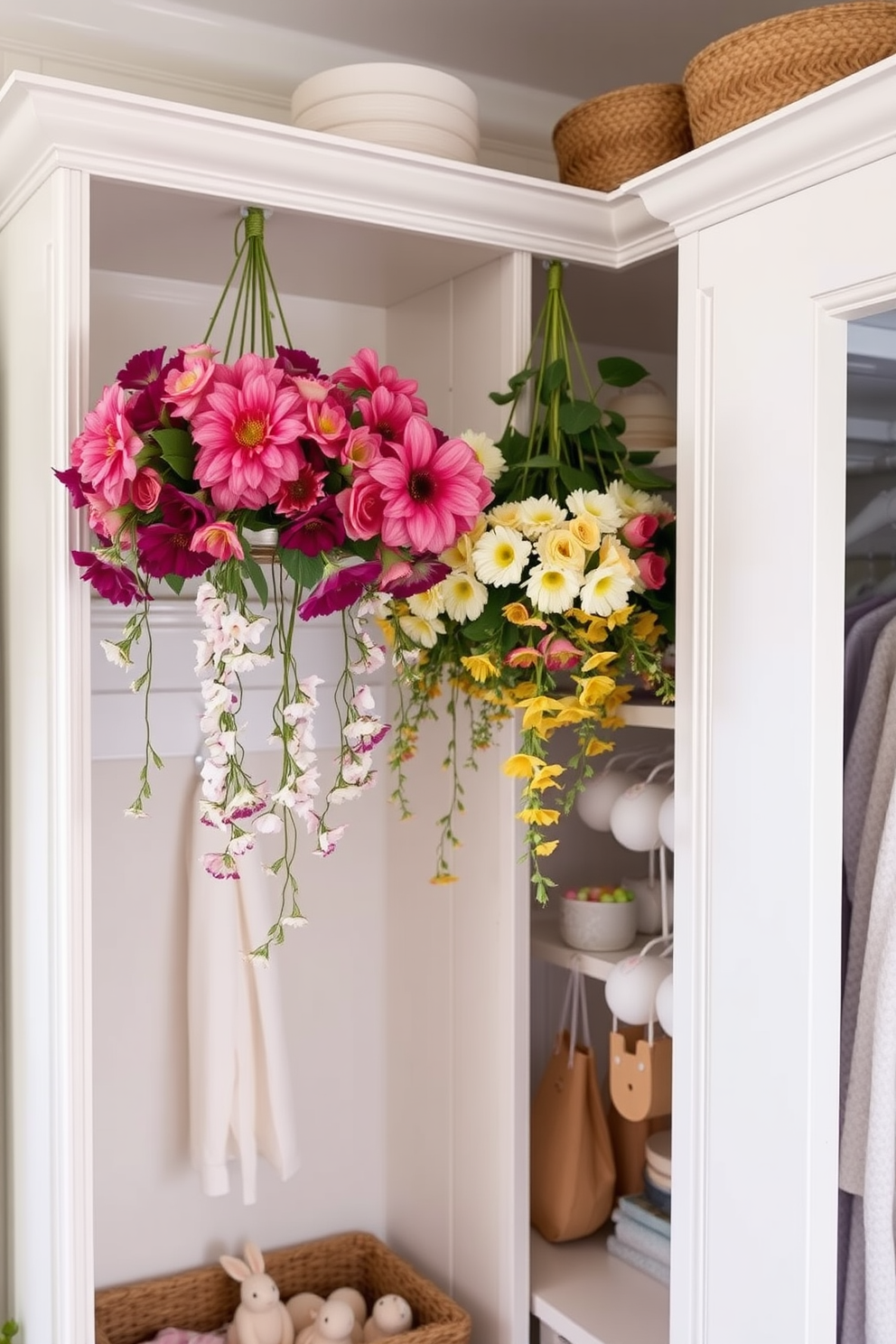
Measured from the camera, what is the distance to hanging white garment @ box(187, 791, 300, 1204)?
5.72 feet

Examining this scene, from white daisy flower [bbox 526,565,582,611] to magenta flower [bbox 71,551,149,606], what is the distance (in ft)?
1.30

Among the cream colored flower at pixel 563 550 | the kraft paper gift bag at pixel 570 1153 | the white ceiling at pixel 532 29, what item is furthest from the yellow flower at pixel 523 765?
the white ceiling at pixel 532 29

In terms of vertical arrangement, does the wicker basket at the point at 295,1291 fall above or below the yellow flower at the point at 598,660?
below

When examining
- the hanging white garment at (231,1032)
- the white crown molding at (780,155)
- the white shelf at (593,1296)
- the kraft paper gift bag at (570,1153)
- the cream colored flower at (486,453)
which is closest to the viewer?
the white crown molding at (780,155)

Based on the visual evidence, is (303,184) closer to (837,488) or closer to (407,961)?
(837,488)

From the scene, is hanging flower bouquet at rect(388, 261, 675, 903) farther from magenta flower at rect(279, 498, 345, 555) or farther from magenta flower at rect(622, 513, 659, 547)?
magenta flower at rect(279, 498, 345, 555)

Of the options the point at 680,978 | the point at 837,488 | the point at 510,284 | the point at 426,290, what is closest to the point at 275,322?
the point at 426,290

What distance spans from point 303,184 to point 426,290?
0.42m

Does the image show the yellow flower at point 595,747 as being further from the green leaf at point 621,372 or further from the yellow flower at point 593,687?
the green leaf at point 621,372

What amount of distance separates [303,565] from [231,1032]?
2.50 feet

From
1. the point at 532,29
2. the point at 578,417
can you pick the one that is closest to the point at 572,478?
the point at 578,417

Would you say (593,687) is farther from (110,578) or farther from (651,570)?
(110,578)

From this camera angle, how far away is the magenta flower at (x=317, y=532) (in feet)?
4.12

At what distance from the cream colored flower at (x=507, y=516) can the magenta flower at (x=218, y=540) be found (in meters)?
0.32
